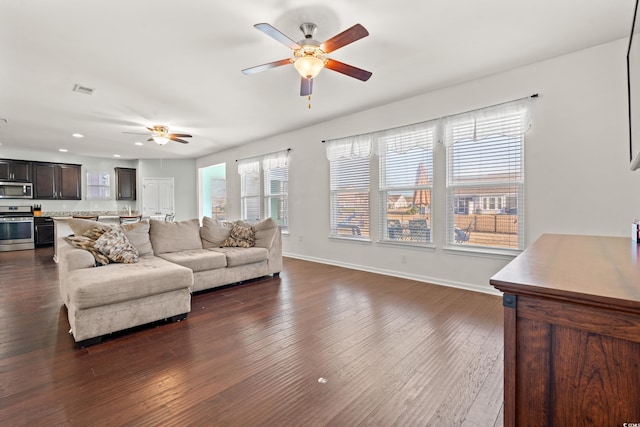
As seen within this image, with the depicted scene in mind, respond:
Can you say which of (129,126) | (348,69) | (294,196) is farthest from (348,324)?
(129,126)

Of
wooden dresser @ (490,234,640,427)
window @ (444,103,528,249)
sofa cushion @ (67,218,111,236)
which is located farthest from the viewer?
window @ (444,103,528,249)

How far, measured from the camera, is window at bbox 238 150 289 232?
6.23m

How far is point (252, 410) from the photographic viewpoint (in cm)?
156

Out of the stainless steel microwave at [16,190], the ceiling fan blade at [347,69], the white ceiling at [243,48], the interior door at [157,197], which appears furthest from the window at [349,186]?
the stainless steel microwave at [16,190]

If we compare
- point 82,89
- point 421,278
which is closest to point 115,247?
point 82,89

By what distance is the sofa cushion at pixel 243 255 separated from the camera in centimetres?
379

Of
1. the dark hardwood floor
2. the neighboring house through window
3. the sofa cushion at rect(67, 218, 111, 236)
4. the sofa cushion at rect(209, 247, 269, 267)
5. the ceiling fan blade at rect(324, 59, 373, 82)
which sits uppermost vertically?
the ceiling fan blade at rect(324, 59, 373, 82)

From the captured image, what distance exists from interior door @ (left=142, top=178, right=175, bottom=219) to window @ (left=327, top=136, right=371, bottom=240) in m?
6.39

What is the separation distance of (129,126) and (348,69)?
4767 mm

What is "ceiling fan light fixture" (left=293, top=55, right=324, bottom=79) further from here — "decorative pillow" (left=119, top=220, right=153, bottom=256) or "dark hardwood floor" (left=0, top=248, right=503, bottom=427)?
"decorative pillow" (left=119, top=220, right=153, bottom=256)

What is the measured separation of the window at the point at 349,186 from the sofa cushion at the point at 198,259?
2227mm

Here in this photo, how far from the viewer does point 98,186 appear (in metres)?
8.74

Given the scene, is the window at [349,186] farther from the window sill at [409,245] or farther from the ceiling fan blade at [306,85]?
the ceiling fan blade at [306,85]

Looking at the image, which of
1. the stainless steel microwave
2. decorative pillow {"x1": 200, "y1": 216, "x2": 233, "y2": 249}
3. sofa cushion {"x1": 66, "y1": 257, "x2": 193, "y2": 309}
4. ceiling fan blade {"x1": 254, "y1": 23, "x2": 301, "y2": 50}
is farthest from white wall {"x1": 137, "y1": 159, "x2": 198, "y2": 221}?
ceiling fan blade {"x1": 254, "y1": 23, "x2": 301, "y2": 50}
